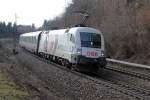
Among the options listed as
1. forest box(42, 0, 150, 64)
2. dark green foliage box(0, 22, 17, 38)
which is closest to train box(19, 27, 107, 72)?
forest box(42, 0, 150, 64)

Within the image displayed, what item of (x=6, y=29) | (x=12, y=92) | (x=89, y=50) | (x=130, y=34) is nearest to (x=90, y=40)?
(x=89, y=50)

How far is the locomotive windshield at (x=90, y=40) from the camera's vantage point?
25000 millimetres

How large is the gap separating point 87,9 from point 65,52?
44.8m

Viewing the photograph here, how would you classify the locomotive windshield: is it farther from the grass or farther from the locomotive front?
the grass

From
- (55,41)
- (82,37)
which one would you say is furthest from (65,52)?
(55,41)

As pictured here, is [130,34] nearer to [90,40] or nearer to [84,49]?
[90,40]

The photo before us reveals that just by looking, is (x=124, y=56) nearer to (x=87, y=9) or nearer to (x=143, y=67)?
(x=143, y=67)

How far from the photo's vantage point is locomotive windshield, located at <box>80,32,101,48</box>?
82.0ft

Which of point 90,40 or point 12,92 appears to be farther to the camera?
point 90,40

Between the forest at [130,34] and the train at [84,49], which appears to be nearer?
the train at [84,49]

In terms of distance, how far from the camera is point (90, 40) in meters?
25.2

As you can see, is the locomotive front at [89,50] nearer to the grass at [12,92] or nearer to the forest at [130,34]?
the grass at [12,92]

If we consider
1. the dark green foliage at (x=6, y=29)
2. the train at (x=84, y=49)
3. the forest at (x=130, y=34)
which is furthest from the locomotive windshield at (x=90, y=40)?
the dark green foliage at (x=6, y=29)

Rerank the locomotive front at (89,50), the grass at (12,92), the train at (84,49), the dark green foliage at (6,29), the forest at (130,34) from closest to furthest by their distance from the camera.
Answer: the grass at (12,92), the locomotive front at (89,50), the train at (84,49), the forest at (130,34), the dark green foliage at (6,29)
